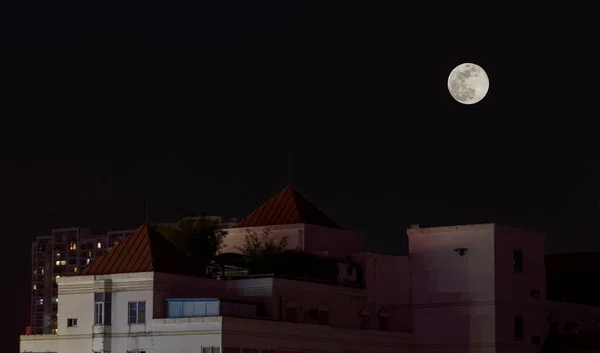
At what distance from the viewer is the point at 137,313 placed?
71.9 meters

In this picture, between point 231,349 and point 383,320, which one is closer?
point 231,349

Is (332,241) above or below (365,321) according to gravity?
above

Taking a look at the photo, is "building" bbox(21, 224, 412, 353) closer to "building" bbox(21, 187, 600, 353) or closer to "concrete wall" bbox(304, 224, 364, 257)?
"building" bbox(21, 187, 600, 353)

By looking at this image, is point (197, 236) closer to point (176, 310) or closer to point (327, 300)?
point (327, 300)

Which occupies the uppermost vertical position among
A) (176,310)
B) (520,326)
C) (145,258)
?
(145,258)

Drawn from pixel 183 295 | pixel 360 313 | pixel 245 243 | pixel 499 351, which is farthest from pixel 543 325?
pixel 183 295

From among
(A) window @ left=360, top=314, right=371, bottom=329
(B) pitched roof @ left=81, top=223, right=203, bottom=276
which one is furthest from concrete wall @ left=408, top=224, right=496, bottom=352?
(B) pitched roof @ left=81, top=223, right=203, bottom=276

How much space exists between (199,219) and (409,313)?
44.4 ft

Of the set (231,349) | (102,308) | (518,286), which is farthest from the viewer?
(518,286)

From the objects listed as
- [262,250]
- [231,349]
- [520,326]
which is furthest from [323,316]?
[520,326]

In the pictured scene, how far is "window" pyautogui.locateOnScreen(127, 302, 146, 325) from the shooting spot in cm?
7175

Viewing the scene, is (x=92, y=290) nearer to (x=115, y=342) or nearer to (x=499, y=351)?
(x=115, y=342)

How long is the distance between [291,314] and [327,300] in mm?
3868

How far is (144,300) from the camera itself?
71750mm
